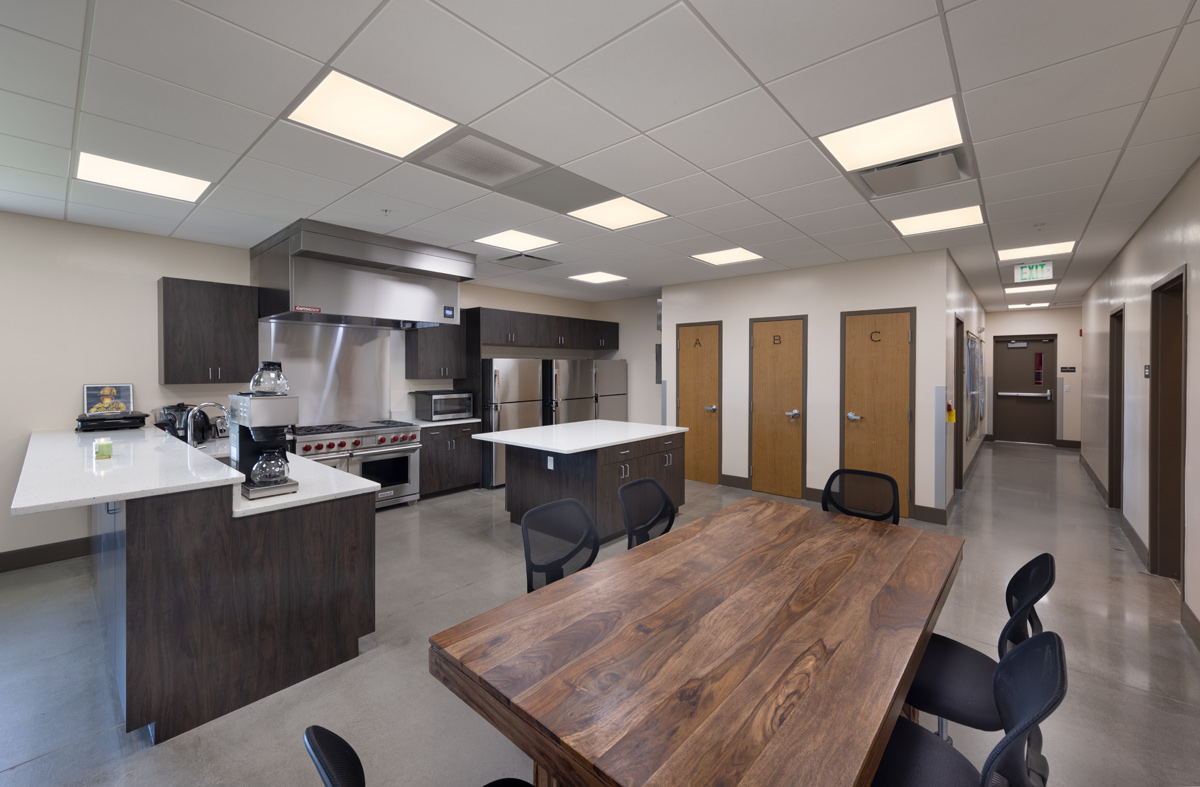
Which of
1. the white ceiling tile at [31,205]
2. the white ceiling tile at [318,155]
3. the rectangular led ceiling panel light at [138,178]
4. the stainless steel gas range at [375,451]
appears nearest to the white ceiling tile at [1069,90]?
the white ceiling tile at [318,155]

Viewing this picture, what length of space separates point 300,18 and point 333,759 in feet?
7.29

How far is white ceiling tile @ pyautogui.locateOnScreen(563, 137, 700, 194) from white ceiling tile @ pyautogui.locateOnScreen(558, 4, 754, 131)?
329mm

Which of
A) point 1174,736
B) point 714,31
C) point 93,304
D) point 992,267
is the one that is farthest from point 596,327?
point 1174,736

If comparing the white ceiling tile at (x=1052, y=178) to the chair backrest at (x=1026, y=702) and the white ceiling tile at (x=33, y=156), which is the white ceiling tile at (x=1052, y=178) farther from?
the white ceiling tile at (x=33, y=156)

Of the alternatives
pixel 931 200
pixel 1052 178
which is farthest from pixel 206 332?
pixel 1052 178

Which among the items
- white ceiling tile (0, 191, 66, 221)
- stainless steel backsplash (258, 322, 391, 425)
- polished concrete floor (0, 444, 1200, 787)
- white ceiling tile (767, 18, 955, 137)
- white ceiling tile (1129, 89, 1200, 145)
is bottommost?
polished concrete floor (0, 444, 1200, 787)

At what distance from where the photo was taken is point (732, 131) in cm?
256

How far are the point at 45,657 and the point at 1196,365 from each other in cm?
636

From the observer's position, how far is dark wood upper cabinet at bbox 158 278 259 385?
14.1 feet

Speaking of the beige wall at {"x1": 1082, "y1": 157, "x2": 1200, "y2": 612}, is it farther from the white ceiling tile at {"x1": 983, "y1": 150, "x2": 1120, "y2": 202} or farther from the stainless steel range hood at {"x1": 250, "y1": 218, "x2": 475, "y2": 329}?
the stainless steel range hood at {"x1": 250, "y1": 218, "x2": 475, "y2": 329}

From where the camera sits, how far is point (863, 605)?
1.64 meters

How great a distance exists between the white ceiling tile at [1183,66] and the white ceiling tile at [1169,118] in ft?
0.27

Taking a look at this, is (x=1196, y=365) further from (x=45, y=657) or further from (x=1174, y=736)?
(x=45, y=657)

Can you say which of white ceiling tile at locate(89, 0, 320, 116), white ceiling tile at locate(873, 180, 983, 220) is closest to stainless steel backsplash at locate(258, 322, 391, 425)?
white ceiling tile at locate(89, 0, 320, 116)
